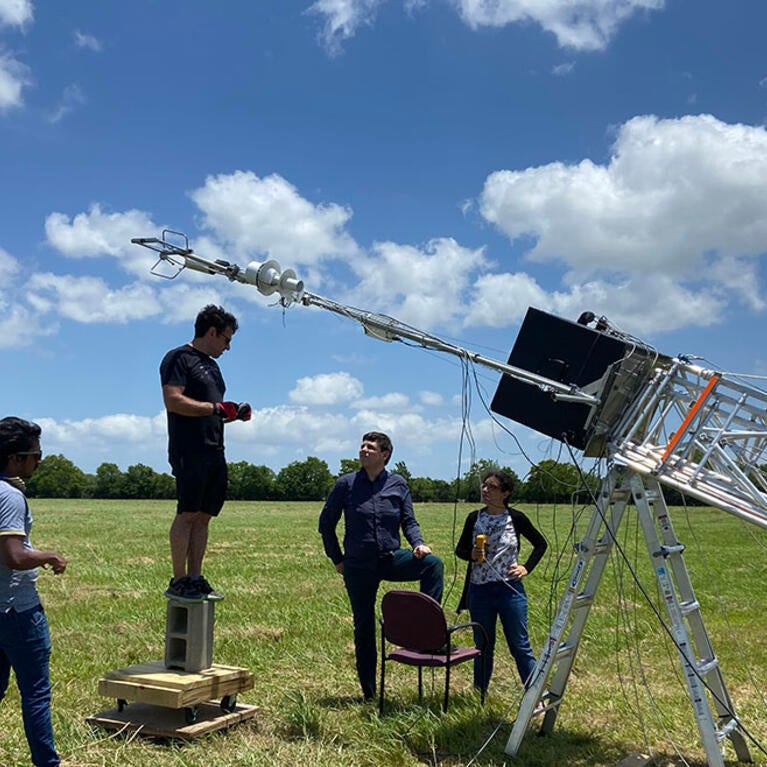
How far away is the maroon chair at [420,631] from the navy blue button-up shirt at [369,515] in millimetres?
646

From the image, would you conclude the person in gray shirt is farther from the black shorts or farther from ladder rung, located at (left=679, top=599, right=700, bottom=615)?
ladder rung, located at (left=679, top=599, right=700, bottom=615)

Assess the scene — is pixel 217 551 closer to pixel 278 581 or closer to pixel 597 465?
pixel 278 581

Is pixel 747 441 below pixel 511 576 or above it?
above

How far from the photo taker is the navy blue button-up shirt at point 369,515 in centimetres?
727

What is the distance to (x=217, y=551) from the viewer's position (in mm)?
22156

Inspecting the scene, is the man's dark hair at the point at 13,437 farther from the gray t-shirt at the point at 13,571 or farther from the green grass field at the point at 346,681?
the green grass field at the point at 346,681

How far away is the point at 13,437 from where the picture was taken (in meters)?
5.07

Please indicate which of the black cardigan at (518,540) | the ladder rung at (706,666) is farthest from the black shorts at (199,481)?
the ladder rung at (706,666)

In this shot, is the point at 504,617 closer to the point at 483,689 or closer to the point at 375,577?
the point at 483,689

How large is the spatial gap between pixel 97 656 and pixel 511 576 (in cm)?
479

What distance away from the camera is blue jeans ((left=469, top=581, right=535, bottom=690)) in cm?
698

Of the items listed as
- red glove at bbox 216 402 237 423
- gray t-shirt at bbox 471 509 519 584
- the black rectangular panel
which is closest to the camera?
the black rectangular panel

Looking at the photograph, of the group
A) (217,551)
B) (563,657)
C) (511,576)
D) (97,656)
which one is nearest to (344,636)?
(97,656)

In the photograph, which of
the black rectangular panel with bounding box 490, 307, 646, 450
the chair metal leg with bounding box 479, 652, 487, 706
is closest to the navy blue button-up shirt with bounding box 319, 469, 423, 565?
the chair metal leg with bounding box 479, 652, 487, 706
